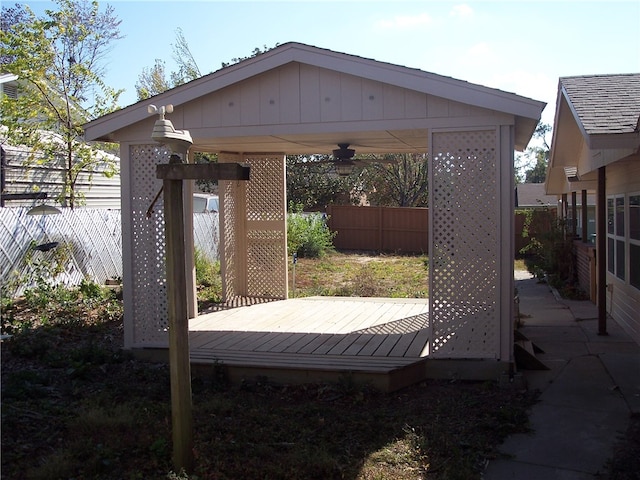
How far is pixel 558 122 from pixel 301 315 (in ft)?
16.6

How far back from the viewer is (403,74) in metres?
6.03

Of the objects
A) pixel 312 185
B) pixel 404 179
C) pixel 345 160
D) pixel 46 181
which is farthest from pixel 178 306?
pixel 404 179

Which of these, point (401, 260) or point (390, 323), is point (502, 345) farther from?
point (401, 260)

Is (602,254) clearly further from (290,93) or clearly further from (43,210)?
(43,210)

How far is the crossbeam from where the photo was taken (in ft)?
12.9

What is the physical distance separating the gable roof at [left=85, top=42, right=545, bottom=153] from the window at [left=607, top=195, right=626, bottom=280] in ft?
9.71

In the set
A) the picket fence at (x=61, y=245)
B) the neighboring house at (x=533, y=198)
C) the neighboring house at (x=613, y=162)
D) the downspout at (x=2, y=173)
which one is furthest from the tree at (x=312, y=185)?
the neighboring house at (x=613, y=162)

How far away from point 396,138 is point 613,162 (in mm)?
3337

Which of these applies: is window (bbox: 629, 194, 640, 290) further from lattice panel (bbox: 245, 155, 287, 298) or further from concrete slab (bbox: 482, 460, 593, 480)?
lattice panel (bbox: 245, 155, 287, 298)

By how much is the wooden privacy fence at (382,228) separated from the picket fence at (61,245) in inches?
388

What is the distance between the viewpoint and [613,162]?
27.9ft

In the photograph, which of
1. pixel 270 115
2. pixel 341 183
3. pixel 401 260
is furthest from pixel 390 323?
pixel 341 183

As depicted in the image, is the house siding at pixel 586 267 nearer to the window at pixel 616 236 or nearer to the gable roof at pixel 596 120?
the window at pixel 616 236

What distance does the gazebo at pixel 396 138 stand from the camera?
19.9ft
